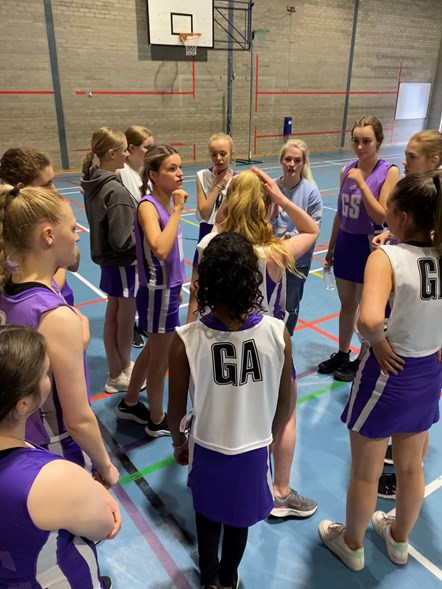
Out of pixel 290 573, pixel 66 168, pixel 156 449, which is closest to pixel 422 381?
pixel 290 573

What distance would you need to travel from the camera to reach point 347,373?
377 centimetres

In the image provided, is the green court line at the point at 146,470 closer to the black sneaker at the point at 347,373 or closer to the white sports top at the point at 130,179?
the black sneaker at the point at 347,373

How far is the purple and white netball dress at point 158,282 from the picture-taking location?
2.67 meters

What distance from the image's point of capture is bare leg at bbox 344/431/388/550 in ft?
6.50

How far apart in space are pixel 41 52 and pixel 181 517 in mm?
11325

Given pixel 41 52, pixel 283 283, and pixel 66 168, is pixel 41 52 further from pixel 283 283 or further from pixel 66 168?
pixel 283 283

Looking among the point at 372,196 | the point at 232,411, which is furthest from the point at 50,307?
the point at 372,196

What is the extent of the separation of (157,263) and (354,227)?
1.62 metres

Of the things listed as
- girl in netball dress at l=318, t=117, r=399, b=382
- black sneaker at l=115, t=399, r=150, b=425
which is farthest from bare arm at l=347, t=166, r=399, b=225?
black sneaker at l=115, t=399, r=150, b=425

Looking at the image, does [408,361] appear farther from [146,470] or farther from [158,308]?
[146,470]

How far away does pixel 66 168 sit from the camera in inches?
463

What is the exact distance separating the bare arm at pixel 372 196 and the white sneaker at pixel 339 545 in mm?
2021

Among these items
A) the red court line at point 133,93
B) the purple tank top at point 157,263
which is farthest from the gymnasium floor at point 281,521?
the red court line at point 133,93

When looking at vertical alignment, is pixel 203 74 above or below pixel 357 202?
above
